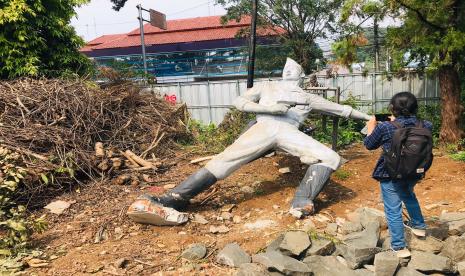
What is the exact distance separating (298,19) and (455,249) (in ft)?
48.1

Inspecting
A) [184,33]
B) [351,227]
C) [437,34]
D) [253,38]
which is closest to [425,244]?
[351,227]

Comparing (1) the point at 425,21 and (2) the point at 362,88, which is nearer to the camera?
(1) the point at 425,21

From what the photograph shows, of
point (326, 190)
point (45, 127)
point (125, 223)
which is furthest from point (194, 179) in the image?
point (45, 127)

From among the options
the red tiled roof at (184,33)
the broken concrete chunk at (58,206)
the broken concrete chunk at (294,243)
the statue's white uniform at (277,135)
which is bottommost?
the broken concrete chunk at (58,206)

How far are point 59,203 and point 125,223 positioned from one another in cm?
116

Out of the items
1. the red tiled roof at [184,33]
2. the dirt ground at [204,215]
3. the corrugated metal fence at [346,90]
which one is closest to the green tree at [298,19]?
the corrugated metal fence at [346,90]

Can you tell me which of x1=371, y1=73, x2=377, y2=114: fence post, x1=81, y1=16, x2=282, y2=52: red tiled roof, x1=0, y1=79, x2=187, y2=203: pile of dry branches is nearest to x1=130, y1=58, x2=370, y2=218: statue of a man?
x1=0, y1=79, x2=187, y2=203: pile of dry branches

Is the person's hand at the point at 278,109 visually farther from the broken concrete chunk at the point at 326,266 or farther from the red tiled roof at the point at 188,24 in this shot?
the red tiled roof at the point at 188,24

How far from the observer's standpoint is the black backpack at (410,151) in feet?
10.2

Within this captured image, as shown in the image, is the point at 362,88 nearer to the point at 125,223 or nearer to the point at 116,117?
the point at 116,117

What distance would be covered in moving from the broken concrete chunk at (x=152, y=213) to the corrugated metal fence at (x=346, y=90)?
716 cm

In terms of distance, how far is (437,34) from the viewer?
260 inches

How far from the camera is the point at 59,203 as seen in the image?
4961mm

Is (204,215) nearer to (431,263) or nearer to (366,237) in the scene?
(366,237)
